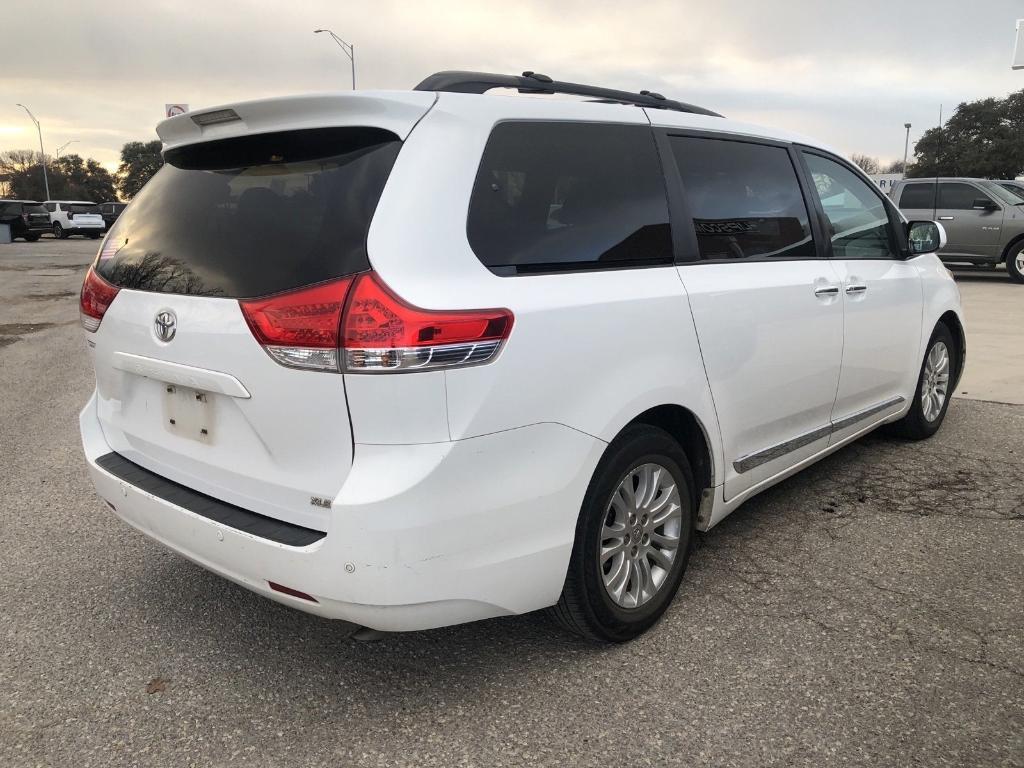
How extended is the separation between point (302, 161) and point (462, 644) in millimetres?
1677

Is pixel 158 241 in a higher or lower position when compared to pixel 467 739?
higher

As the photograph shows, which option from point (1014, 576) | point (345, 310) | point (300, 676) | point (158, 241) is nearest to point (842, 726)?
point (1014, 576)

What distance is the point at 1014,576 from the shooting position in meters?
3.30

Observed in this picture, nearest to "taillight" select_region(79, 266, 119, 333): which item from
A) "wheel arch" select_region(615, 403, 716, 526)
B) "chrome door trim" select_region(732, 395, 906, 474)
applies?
"wheel arch" select_region(615, 403, 716, 526)

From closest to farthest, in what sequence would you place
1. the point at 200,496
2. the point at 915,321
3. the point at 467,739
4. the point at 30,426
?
the point at 467,739
the point at 200,496
the point at 915,321
the point at 30,426

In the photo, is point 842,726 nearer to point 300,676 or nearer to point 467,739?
point 467,739

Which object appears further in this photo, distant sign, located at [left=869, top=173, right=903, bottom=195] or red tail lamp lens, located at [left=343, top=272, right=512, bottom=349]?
distant sign, located at [left=869, top=173, right=903, bottom=195]

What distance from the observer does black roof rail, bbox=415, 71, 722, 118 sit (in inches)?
A: 101

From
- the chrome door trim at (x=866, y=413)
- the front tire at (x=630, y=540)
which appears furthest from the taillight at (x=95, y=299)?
the chrome door trim at (x=866, y=413)

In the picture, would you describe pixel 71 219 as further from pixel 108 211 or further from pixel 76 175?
pixel 76 175

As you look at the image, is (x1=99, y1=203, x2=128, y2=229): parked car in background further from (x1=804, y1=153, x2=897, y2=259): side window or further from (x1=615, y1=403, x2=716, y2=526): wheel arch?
(x1=615, y1=403, x2=716, y2=526): wheel arch

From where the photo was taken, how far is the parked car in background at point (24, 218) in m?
33.5

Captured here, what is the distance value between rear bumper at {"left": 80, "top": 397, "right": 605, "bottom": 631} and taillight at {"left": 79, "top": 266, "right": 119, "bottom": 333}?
757 millimetres

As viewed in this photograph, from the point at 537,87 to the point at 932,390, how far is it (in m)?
3.54
